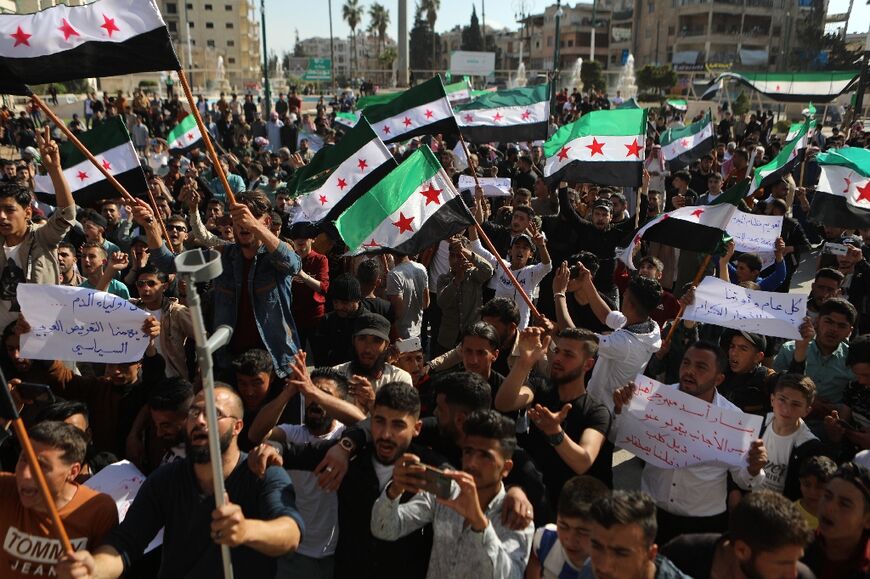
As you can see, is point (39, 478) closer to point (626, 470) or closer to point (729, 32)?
point (626, 470)

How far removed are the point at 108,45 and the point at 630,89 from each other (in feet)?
144

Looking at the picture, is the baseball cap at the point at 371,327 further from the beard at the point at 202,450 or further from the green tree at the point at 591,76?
the green tree at the point at 591,76

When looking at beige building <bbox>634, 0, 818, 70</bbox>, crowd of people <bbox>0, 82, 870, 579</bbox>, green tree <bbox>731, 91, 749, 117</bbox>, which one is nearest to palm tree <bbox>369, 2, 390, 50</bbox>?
beige building <bbox>634, 0, 818, 70</bbox>

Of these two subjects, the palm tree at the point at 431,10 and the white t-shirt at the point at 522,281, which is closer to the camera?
the white t-shirt at the point at 522,281

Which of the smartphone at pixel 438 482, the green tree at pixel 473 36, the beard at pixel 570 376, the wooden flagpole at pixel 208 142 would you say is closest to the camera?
the smartphone at pixel 438 482

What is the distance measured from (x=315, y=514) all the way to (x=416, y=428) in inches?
27.0

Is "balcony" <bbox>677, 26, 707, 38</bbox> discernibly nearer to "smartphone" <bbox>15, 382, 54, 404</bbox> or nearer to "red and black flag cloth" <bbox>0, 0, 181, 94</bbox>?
"red and black flag cloth" <bbox>0, 0, 181, 94</bbox>

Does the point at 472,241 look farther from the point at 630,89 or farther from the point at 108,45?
the point at 630,89

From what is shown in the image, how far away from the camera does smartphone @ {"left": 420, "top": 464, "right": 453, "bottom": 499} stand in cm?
246

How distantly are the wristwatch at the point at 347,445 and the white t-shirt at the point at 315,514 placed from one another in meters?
0.32

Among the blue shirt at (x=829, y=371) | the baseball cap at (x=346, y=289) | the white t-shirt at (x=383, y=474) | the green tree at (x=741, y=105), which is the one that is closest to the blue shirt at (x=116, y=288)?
the baseball cap at (x=346, y=289)

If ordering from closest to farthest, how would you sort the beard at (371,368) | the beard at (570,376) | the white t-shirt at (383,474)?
1. the white t-shirt at (383,474)
2. the beard at (570,376)
3. the beard at (371,368)

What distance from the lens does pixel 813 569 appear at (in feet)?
9.13

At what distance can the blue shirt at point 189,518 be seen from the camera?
102 inches
